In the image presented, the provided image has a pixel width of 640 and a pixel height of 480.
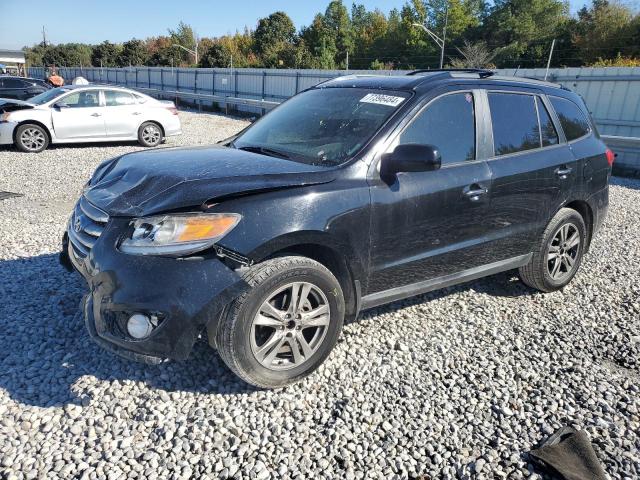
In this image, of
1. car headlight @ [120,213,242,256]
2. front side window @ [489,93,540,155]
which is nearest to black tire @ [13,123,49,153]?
car headlight @ [120,213,242,256]

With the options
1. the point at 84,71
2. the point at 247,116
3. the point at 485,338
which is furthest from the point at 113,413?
the point at 84,71

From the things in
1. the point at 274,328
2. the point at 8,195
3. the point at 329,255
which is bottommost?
the point at 8,195

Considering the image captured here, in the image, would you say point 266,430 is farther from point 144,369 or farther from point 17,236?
point 17,236

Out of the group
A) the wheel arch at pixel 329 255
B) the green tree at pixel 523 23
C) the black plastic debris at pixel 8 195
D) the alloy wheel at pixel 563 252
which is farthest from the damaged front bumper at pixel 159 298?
the green tree at pixel 523 23

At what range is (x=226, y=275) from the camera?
8.82 ft

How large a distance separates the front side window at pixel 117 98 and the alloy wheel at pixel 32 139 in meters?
1.70

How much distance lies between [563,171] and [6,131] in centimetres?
1170

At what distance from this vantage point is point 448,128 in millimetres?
3627

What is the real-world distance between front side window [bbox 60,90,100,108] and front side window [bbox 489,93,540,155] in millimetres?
10973

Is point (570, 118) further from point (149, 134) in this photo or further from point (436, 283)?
point (149, 134)

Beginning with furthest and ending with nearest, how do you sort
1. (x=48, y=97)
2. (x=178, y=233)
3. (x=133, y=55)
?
(x=133, y=55) → (x=48, y=97) → (x=178, y=233)

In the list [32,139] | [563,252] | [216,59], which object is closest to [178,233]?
[563,252]

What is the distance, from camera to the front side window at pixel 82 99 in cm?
1197

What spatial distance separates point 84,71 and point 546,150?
176 ft
